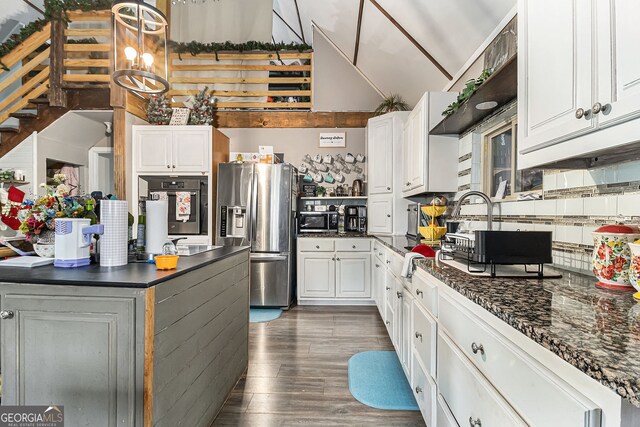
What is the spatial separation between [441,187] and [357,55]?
2524mm

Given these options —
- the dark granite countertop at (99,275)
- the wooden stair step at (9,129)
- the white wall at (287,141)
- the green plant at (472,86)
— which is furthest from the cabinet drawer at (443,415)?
the wooden stair step at (9,129)

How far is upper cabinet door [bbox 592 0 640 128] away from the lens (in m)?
0.85

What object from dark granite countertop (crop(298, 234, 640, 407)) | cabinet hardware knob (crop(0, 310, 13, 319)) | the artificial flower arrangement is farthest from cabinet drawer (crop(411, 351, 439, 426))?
the artificial flower arrangement

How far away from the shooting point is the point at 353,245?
4.12m

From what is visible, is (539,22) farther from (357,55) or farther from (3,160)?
(3,160)

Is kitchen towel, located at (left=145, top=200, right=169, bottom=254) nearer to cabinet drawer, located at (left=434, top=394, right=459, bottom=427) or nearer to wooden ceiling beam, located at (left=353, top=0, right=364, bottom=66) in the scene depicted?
cabinet drawer, located at (left=434, top=394, right=459, bottom=427)

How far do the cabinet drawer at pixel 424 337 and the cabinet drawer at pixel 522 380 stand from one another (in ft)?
1.14

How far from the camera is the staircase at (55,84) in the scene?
13.3 feet

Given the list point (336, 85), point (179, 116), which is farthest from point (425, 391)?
point (336, 85)

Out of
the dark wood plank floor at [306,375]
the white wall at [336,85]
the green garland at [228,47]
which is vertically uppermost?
the green garland at [228,47]

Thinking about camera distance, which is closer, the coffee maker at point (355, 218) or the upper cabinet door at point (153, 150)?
the upper cabinet door at point (153, 150)

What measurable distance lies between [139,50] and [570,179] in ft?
8.94

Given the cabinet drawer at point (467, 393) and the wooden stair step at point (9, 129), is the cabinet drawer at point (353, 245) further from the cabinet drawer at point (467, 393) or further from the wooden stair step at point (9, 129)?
the wooden stair step at point (9, 129)

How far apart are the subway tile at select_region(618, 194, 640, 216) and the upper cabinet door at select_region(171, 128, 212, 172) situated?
386 centimetres
